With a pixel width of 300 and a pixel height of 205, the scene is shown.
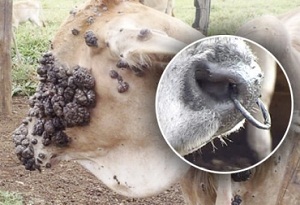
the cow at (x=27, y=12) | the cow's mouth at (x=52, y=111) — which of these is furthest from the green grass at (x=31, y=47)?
the cow's mouth at (x=52, y=111)

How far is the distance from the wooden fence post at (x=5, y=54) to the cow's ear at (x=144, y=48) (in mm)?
3558

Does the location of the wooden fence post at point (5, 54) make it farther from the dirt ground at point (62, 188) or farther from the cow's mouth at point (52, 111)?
the cow's mouth at point (52, 111)

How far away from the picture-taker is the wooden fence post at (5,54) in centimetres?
454

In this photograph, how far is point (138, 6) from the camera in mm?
1254

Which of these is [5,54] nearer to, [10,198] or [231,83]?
Answer: [10,198]

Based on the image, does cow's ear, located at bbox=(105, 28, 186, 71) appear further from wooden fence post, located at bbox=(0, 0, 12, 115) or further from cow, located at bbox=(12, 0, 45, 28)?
cow, located at bbox=(12, 0, 45, 28)

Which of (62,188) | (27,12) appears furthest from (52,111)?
(27,12)

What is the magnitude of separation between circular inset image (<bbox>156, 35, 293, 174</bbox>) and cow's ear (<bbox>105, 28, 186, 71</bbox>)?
1.8 inches

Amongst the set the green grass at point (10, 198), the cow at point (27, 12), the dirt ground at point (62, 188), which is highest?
the green grass at point (10, 198)

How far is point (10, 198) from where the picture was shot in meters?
3.43

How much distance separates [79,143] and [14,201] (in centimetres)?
220

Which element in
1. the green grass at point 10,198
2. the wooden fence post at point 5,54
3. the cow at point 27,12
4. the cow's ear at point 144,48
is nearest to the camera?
the cow's ear at point 144,48

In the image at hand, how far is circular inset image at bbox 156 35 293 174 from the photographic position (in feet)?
3.12

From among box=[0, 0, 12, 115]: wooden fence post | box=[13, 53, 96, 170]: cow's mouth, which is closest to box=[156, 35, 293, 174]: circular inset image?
box=[13, 53, 96, 170]: cow's mouth
